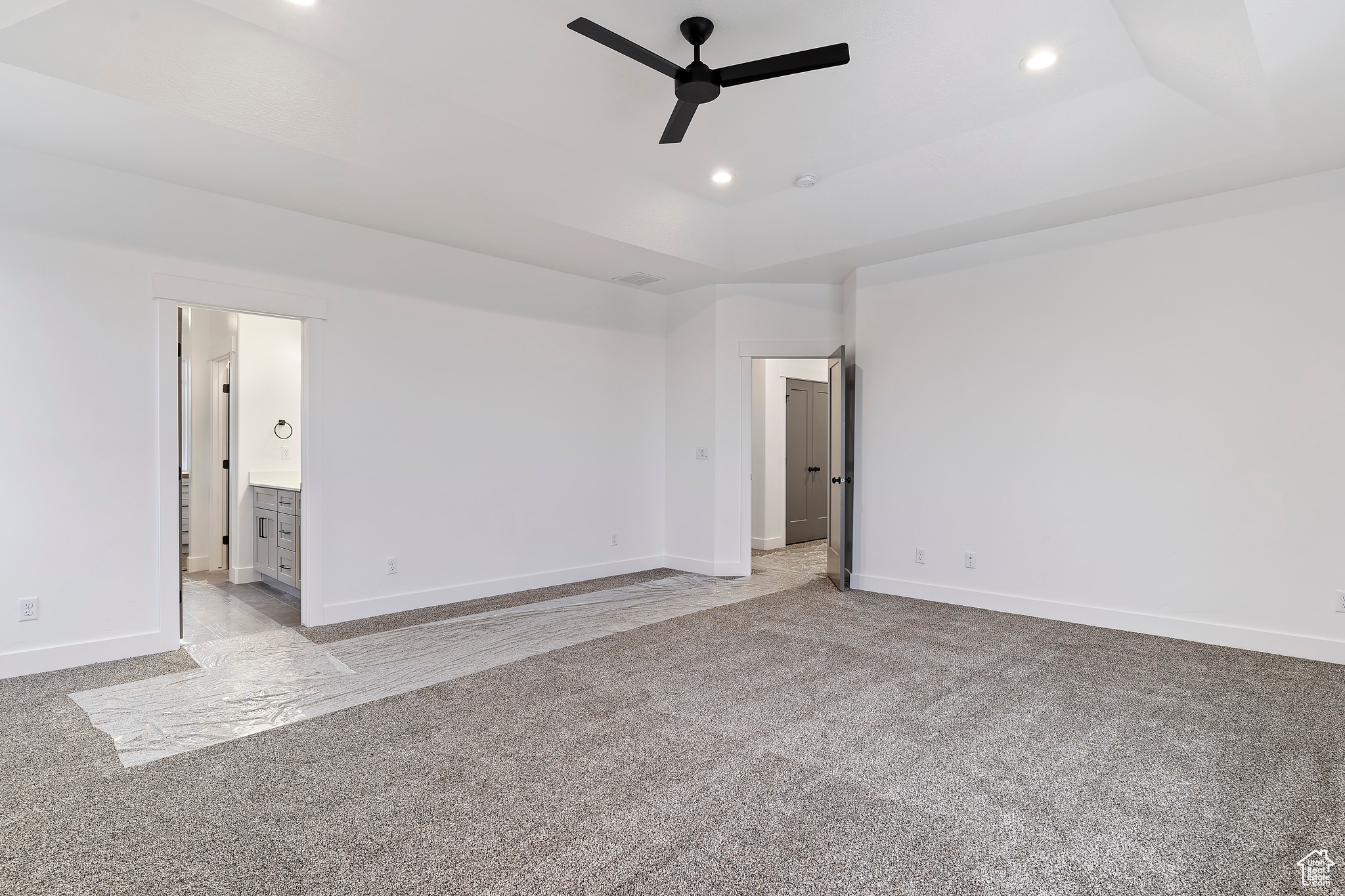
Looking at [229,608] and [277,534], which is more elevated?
[277,534]

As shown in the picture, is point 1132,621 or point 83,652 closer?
point 83,652

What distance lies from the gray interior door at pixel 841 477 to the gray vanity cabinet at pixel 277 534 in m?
4.15

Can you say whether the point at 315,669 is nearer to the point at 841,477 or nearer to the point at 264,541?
the point at 264,541

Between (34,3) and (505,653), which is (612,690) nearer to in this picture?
(505,653)

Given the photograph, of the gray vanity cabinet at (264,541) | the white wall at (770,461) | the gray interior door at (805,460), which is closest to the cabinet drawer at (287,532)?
the gray vanity cabinet at (264,541)

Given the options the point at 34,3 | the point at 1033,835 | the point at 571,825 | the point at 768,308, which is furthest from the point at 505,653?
the point at 768,308

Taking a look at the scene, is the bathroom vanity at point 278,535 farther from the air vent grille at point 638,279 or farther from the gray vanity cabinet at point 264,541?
the air vent grille at point 638,279

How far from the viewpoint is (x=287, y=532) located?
17.1ft

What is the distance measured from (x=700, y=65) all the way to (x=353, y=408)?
3119 mm

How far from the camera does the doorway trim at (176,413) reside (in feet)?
12.5

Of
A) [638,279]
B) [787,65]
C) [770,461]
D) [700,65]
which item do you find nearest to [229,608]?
[638,279]

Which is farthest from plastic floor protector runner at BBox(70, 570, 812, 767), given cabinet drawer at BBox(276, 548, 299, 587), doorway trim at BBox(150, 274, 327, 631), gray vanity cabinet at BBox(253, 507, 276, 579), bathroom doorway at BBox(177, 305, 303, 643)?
gray vanity cabinet at BBox(253, 507, 276, 579)

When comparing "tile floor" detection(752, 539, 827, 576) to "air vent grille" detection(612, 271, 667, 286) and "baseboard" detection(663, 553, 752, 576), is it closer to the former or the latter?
"baseboard" detection(663, 553, 752, 576)

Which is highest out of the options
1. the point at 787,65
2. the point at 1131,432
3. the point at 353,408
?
the point at 787,65
